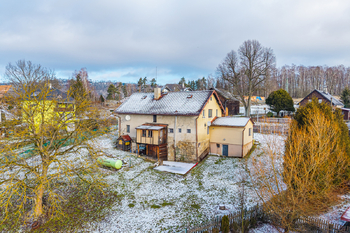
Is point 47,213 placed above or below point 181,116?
below

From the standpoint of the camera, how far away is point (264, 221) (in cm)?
1420

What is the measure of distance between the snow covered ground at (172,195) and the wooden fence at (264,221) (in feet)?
5.66

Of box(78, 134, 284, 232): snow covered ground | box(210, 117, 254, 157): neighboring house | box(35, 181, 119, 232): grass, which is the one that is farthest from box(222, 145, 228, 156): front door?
box(35, 181, 119, 232): grass

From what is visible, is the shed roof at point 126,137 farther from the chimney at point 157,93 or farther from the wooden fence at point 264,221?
the wooden fence at point 264,221

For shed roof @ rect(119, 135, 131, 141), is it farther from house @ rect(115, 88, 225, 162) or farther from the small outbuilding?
house @ rect(115, 88, 225, 162)

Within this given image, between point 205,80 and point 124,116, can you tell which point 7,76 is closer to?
point 124,116

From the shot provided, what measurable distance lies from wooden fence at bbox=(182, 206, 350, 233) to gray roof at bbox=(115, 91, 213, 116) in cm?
1388

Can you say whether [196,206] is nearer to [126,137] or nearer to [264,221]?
[264,221]

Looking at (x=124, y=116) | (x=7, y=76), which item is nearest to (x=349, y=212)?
(x=124, y=116)

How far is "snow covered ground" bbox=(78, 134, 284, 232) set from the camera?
14.4 meters

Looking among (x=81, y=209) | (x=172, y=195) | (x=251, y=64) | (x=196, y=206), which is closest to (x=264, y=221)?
(x=196, y=206)

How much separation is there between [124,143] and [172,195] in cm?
1421

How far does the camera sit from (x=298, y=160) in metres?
11.8

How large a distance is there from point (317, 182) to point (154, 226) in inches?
452
